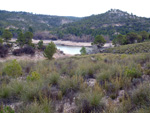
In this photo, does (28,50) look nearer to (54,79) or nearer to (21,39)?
(21,39)

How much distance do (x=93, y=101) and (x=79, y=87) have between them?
1.24 m

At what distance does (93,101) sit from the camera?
3484 millimetres

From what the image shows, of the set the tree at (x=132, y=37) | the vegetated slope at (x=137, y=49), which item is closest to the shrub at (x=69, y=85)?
the vegetated slope at (x=137, y=49)

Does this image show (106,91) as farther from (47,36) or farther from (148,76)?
(47,36)

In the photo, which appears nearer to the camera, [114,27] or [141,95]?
[141,95]

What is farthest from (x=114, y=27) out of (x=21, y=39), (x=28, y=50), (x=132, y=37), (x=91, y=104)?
(x=91, y=104)

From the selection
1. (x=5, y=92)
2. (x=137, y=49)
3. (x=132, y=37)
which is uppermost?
(x=132, y=37)

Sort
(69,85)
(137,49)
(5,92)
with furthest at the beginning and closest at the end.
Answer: (137,49), (69,85), (5,92)

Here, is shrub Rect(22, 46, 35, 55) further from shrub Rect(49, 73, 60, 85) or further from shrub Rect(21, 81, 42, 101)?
shrub Rect(21, 81, 42, 101)

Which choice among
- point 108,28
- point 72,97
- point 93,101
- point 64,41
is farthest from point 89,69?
point 108,28

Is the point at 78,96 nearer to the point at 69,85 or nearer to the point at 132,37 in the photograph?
the point at 69,85

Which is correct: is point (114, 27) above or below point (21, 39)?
above

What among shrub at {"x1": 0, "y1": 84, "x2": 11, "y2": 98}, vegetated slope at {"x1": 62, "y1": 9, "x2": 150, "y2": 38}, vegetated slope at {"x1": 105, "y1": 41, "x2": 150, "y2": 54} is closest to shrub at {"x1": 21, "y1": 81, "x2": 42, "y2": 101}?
shrub at {"x1": 0, "y1": 84, "x2": 11, "y2": 98}

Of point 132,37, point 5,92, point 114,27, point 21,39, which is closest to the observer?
point 5,92
